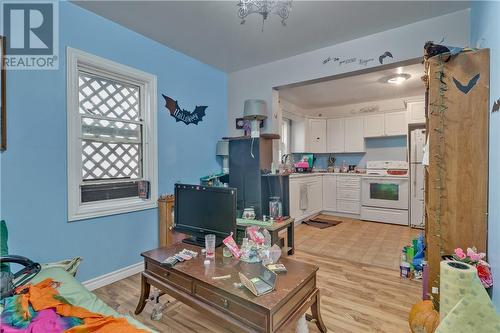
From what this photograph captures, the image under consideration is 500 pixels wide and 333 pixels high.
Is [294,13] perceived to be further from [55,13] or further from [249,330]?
[249,330]

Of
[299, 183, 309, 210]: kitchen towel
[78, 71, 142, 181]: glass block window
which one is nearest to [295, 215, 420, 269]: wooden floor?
[299, 183, 309, 210]: kitchen towel

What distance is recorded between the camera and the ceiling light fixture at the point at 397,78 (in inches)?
140

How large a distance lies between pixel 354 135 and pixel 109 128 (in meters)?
4.54

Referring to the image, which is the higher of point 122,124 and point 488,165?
point 122,124

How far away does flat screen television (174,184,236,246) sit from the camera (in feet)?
5.92

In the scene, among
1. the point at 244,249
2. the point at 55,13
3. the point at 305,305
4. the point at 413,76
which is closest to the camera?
the point at 305,305

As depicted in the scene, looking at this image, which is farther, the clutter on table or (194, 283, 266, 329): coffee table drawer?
the clutter on table

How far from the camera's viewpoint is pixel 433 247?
5.54 ft

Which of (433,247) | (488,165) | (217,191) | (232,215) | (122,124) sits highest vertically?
(122,124)

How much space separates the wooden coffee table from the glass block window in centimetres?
126

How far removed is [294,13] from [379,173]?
3594mm

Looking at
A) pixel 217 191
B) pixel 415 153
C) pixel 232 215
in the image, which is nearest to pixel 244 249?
pixel 232 215

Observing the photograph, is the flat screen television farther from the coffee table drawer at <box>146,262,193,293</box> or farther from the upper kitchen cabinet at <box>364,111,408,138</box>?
the upper kitchen cabinet at <box>364,111,408,138</box>

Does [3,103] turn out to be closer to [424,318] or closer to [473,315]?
[473,315]
